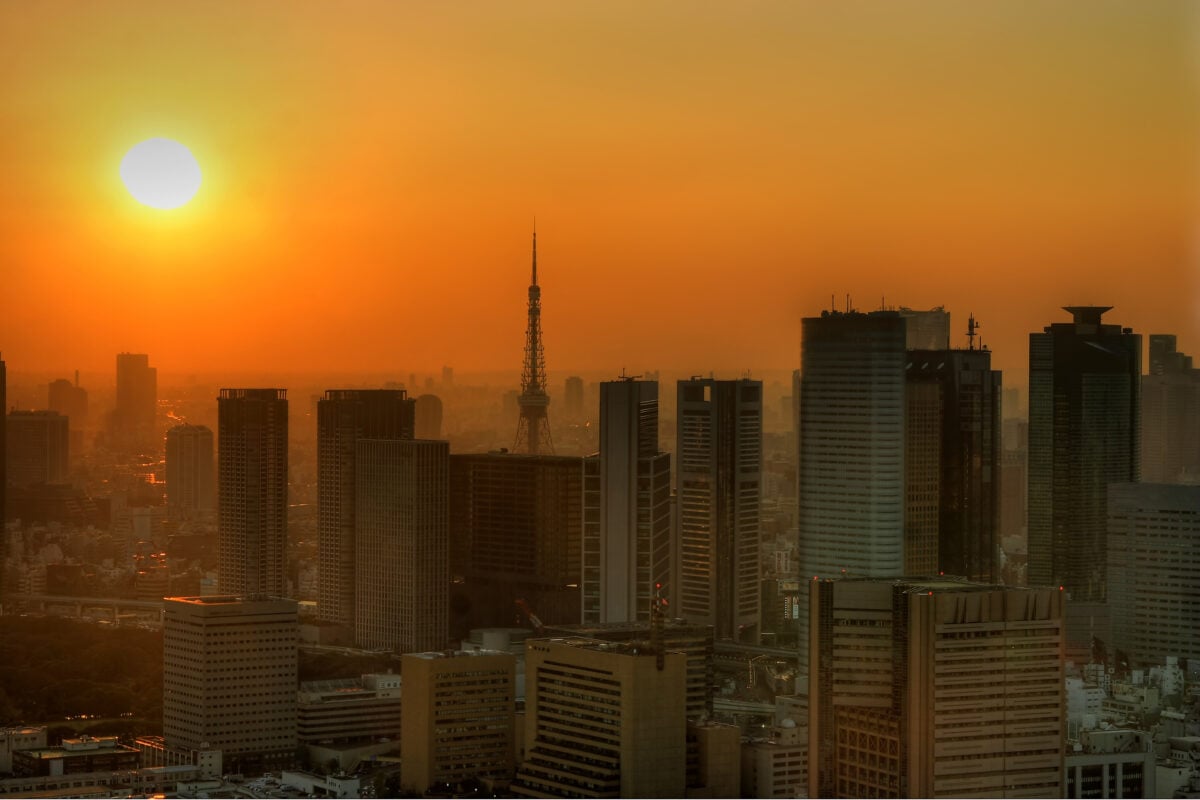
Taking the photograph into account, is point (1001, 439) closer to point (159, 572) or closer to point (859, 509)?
point (859, 509)

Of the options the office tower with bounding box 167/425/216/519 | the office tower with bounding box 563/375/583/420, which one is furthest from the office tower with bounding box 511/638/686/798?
the office tower with bounding box 167/425/216/519

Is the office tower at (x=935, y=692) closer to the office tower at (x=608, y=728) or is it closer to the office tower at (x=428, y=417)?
the office tower at (x=608, y=728)

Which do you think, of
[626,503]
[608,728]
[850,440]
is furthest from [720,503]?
[608,728]

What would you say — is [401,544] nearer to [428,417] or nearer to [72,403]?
[428,417]

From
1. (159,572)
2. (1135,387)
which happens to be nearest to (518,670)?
(1135,387)

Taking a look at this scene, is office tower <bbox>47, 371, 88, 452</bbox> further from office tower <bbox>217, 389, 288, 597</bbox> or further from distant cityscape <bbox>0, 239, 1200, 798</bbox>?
office tower <bbox>217, 389, 288, 597</bbox>

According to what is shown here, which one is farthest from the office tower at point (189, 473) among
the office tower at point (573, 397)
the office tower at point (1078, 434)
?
the office tower at point (1078, 434)

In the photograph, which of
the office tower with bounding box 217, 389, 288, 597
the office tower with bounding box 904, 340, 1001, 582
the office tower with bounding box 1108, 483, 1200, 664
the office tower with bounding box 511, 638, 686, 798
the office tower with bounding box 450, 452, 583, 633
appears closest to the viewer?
the office tower with bounding box 511, 638, 686, 798
